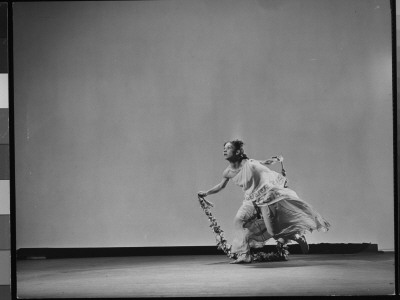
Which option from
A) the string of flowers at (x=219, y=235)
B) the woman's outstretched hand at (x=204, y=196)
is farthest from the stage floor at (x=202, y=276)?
the woman's outstretched hand at (x=204, y=196)

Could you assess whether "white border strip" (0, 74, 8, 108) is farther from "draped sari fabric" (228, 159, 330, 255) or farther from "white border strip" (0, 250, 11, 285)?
"draped sari fabric" (228, 159, 330, 255)

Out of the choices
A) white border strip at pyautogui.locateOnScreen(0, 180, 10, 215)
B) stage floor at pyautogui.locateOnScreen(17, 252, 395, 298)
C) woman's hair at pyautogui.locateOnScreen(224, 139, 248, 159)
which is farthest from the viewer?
woman's hair at pyautogui.locateOnScreen(224, 139, 248, 159)

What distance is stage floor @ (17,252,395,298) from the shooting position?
6004 mm

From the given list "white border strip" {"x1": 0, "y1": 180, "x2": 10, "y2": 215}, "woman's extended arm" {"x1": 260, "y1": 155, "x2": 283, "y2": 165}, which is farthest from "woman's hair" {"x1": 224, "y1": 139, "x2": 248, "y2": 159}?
"white border strip" {"x1": 0, "y1": 180, "x2": 10, "y2": 215}

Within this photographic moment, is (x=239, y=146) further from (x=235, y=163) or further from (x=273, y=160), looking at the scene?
(x=273, y=160)

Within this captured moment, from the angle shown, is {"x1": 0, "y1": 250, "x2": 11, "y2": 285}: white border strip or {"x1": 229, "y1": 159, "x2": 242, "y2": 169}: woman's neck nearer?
{"x1": 0, "y1": 250, "x2": 11, "y2": 285}: white border strip

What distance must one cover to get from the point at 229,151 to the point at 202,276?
1086 mm

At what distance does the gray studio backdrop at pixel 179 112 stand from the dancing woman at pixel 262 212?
0.30ft

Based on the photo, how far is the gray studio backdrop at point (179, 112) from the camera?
6.18 metres

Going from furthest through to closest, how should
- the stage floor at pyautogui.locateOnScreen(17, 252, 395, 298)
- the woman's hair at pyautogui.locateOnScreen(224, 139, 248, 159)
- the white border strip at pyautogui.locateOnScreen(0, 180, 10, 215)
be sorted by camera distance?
the woman's hair at pyautogui.locateOnScreen(224, 139, 248, 159)
the white border strip at pyautogui.locateOnScreen(0, 180, 10, 215)
the stage floor at pyautogui.locateOnScreen(17, 252, 395, 298)

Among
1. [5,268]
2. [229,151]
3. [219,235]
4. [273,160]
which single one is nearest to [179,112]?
[229,151]

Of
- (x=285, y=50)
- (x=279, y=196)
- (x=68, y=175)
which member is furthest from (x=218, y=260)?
(x=285, y=50)

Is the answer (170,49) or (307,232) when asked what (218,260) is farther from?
(170,49)

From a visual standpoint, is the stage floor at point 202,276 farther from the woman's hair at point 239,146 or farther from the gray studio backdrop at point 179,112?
the woman's hair at point 239,146
